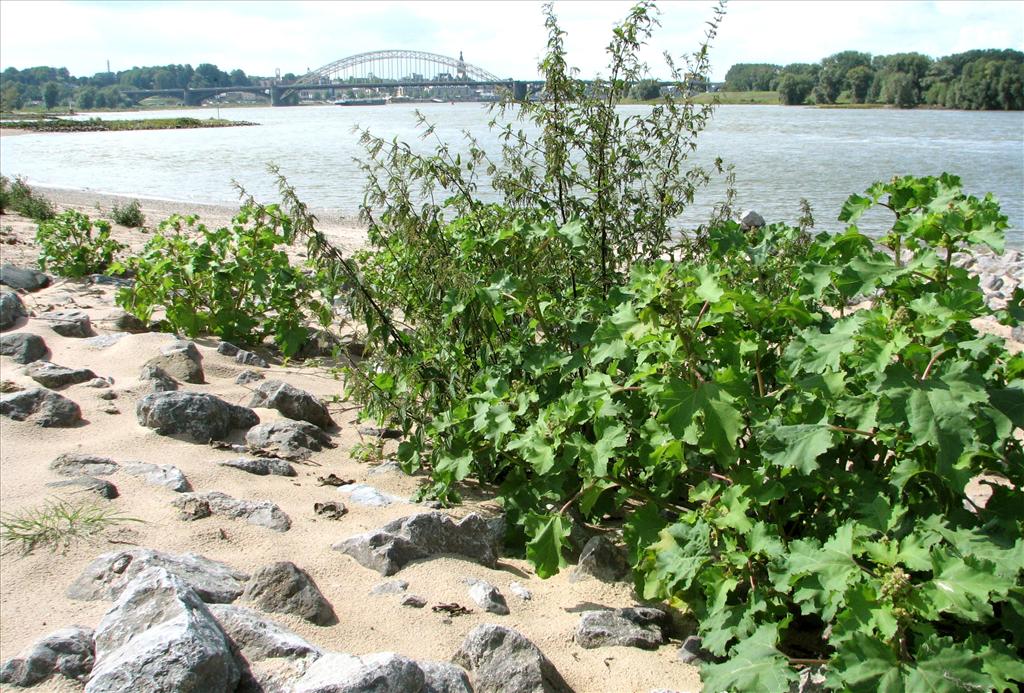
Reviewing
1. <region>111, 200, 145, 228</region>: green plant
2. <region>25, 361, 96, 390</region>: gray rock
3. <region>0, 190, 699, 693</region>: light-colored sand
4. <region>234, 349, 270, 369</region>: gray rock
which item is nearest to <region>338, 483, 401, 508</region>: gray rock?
<region>0, 190, 699, 693</region>: light-colored sand

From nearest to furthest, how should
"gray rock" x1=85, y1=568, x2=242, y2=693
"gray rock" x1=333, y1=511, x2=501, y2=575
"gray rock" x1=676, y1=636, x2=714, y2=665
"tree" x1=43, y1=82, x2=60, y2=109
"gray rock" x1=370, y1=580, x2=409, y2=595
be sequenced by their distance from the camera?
1. "gray rock" x1=85, y1=568, x2=242, y2=693
2. "gray rock" x1=676, y1=636, x2=714, y2=665
3. "gray rock" x1=370, y1=580, x2=409, y2=595
4. "gray rock" x1=333, y1=511, x2=501, y2=575
5. "tree" x1=43, y1=82, x2=60, y2=109

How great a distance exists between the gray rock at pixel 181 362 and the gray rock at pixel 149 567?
2.24 m

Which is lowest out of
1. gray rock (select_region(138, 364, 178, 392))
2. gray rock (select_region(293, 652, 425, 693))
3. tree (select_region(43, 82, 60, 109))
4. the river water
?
the river water

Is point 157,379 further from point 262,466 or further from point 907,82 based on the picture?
point 907,82

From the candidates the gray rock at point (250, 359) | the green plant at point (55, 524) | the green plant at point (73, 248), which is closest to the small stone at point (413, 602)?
the green plant at point (55, 524)

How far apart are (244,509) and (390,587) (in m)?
0.74

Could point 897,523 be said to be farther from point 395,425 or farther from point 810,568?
point 395,425

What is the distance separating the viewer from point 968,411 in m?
2.11

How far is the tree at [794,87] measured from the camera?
75.9 m

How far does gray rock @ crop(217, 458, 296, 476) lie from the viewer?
378 centimetres

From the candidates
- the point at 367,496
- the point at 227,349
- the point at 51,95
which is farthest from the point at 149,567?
the point at 51,95

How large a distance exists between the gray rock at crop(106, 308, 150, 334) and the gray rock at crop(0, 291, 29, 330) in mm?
533

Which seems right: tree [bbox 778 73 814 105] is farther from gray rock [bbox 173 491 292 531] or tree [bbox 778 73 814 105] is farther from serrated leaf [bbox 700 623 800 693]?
serrated leaf [bbox 700 623 800 693]

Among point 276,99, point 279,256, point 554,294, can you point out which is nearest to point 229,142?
point 279,256
